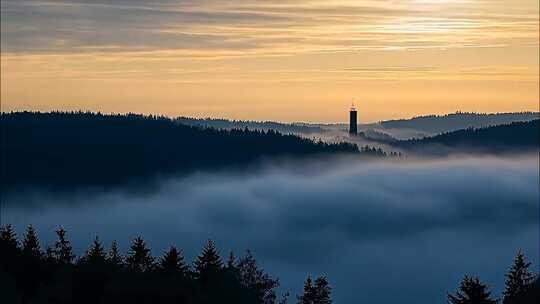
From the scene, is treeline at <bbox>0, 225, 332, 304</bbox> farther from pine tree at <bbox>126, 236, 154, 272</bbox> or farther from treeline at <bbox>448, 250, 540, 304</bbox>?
treeline at <bbox>448, 250, 540, 304</bbox>

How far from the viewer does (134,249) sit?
74375mm

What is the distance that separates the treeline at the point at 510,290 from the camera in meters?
41.8

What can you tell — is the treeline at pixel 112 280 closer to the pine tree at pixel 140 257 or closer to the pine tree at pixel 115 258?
the pine tree at pixel 140 257

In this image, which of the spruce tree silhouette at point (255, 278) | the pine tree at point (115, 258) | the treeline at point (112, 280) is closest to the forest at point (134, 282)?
the treeline at point (112, 280)

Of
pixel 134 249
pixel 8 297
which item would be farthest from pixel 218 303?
pixel 134 249

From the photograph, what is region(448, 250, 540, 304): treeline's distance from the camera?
41.8 m

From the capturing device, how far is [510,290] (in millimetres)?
72062

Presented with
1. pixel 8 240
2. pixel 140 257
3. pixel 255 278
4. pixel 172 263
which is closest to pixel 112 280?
pixel 172 263

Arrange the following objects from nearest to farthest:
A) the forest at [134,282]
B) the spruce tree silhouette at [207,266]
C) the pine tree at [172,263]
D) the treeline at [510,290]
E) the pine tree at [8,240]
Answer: the treeline at [510,290] < the forest at [134,282] < the pine tree at [172,263] < the spruce tree silhouette at [207,266] < the pine tree at [8,240]

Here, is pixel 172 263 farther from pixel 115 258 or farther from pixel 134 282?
pixel 115 258

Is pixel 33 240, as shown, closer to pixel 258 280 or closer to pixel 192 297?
pixel 258 280

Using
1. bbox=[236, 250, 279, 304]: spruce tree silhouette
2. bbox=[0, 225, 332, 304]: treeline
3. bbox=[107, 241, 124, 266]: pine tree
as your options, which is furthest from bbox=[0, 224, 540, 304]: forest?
bbox=[236, 250, 279, 304]: spruce tree silhouette

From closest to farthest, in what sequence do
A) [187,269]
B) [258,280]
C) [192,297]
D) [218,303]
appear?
[192,297]
[218,303]
[187,269]
[258,280]

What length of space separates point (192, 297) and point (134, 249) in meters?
24.0
